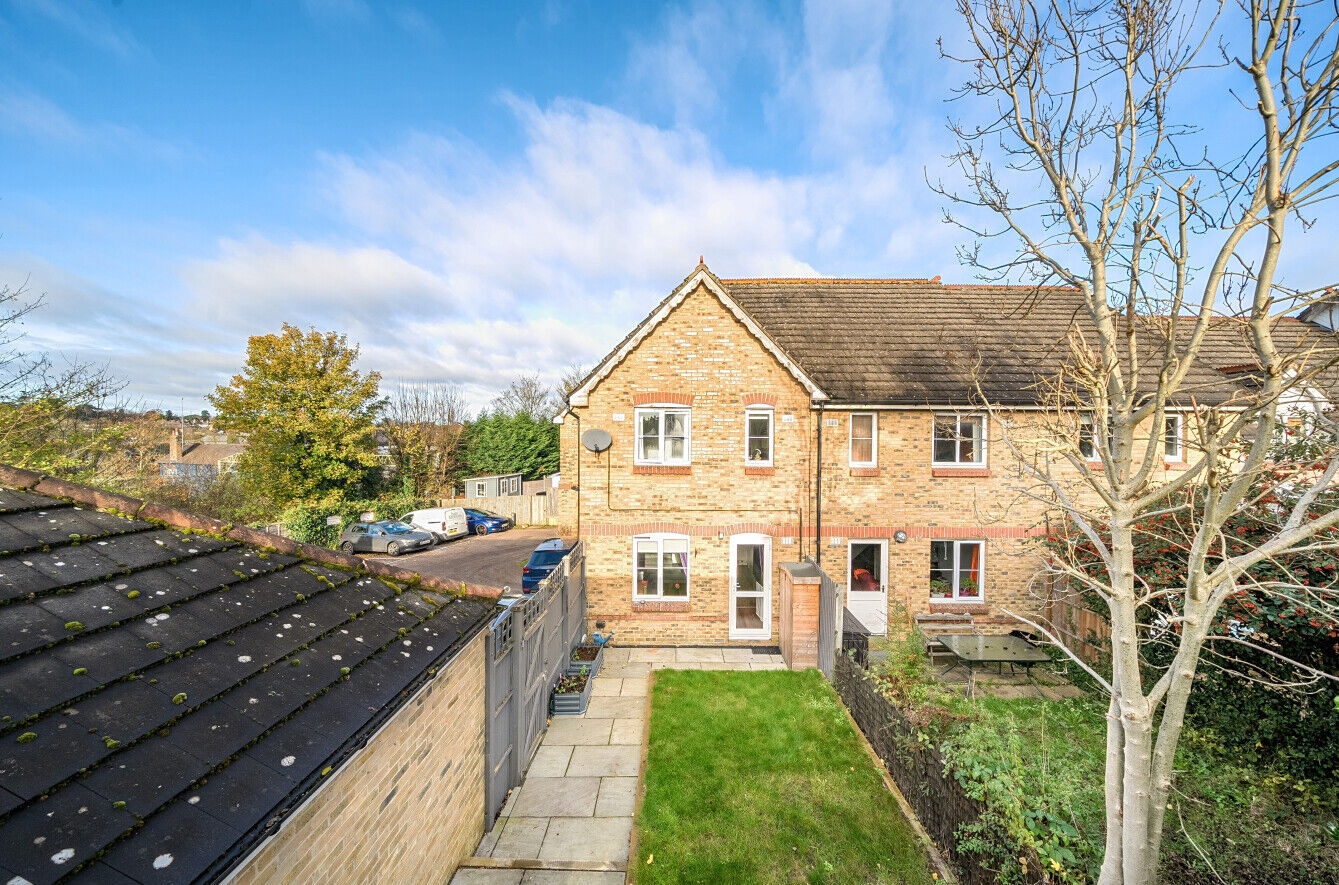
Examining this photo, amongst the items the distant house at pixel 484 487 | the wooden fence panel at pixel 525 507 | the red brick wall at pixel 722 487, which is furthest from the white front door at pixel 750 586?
the distant house at pixel 484 487

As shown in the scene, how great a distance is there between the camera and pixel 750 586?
472 inches

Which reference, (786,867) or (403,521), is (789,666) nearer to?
(786,867)

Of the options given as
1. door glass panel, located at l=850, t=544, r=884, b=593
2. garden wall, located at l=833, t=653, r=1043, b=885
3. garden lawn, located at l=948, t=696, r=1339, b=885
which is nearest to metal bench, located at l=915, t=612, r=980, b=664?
door glass panel, located at l=850, t=544, r=884, b=593

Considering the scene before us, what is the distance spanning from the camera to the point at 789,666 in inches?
418

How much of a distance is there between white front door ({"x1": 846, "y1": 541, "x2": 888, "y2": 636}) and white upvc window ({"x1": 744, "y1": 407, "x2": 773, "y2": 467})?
2955mm

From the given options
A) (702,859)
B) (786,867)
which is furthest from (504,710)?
(786,867)

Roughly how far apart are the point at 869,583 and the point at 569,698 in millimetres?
7396

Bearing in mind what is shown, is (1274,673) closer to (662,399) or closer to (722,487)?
(722,487)

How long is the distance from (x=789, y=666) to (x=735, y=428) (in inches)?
206

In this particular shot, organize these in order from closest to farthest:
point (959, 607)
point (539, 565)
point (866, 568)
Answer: point (959, 607), point (866, 568), point (539, 565)

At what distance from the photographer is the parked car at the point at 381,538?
71.4 feet

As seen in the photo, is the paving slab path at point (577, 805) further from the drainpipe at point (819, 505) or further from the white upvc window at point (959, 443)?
the white upvc window at point (959, 443)

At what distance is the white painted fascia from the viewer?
11.5 metres

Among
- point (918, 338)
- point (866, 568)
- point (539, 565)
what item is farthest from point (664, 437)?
point (918, 338)
